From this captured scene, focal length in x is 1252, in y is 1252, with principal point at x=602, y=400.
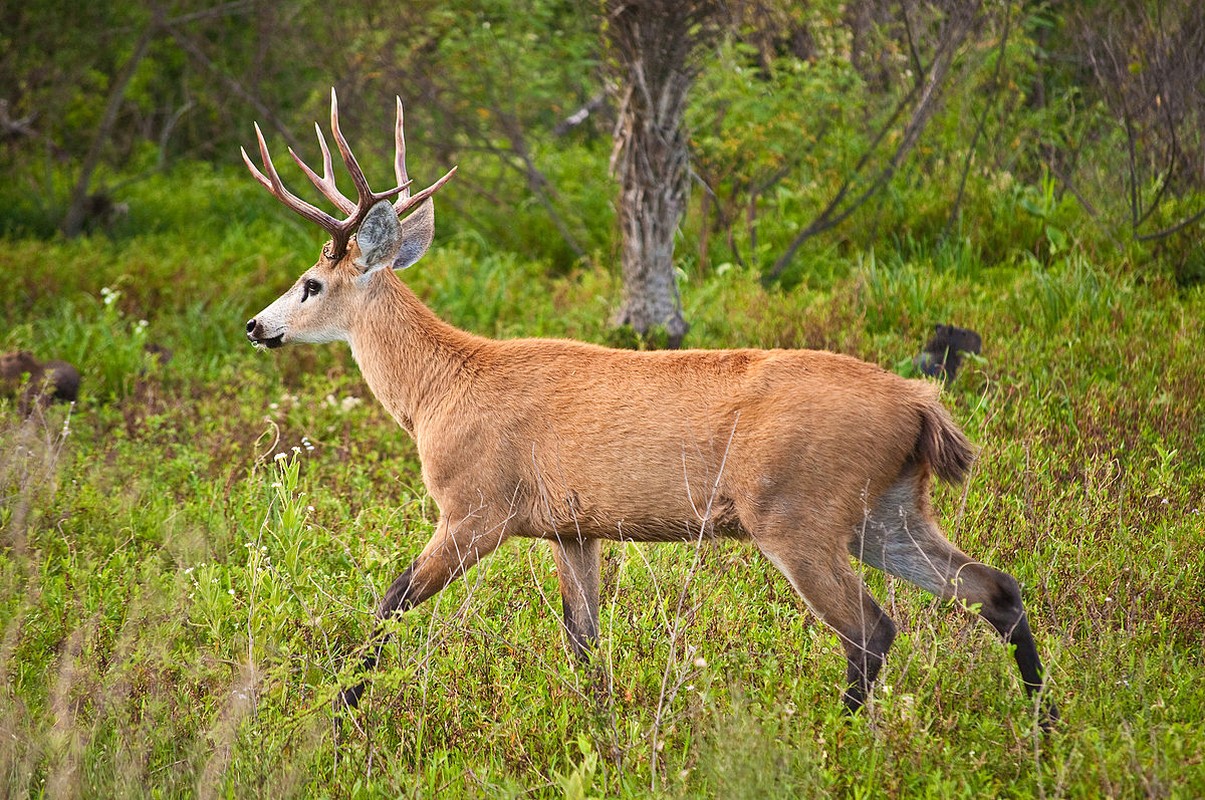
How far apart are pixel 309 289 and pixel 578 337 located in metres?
3.26

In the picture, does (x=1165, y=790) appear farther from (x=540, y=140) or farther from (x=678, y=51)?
(x=540, y=140)

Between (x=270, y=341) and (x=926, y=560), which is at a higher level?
(x=270, y=341)

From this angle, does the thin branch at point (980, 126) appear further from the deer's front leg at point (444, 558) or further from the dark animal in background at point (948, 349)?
the deer's front leg at point (444, 558)

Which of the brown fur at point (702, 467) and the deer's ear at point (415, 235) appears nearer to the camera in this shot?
the brown fur at point (702, 467)

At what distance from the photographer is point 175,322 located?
9.06 m

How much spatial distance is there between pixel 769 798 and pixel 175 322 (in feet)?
22.9

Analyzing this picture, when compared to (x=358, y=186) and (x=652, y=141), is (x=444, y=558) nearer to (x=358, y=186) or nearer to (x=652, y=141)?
(x=358, y=186)

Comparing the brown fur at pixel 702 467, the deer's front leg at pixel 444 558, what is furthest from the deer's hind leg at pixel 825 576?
the deer's front leg at pixel 444 558

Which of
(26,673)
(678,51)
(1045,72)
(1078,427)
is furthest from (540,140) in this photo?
(26,673)

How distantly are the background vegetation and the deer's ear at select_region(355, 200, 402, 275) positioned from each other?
2.77 feet

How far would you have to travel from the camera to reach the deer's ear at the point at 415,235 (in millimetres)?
5492

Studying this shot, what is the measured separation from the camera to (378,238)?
17.3 feet

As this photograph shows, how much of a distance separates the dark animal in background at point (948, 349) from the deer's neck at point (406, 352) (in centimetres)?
292

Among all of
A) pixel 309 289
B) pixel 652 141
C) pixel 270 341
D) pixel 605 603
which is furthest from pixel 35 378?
pixel 605 603
